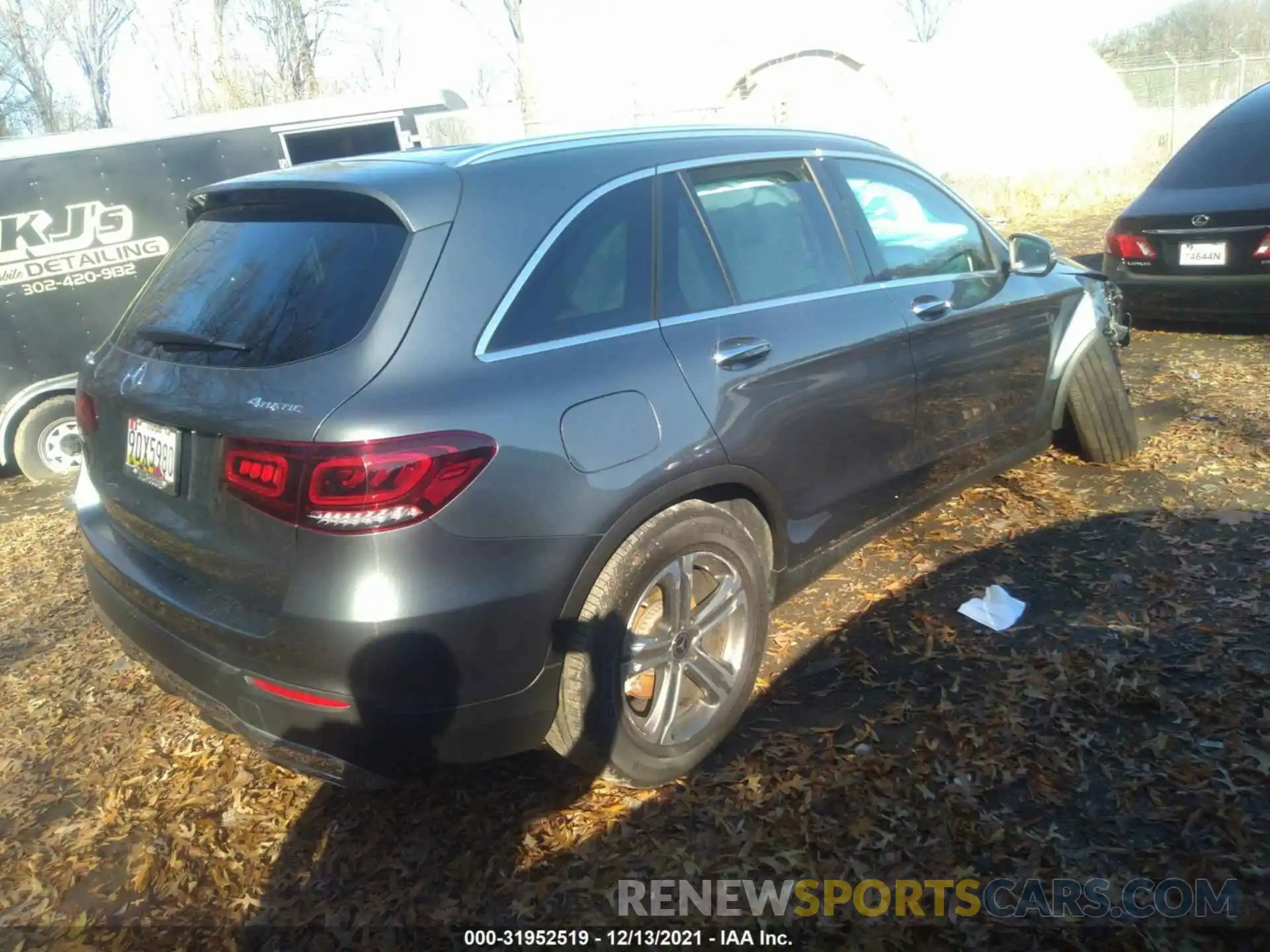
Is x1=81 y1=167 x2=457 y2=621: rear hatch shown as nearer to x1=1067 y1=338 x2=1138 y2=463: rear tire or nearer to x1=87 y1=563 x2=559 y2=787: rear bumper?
x1=87 y1=563 x2=559 y2=787: rear bumper

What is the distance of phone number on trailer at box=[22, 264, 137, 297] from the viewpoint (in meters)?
6.50

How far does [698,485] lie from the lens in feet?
8.88

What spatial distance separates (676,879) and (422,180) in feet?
6.63

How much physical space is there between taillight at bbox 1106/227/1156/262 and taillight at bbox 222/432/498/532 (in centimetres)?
641

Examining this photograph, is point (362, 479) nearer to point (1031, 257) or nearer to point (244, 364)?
point (244, 364)

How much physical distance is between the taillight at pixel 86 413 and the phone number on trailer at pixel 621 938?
1.89m

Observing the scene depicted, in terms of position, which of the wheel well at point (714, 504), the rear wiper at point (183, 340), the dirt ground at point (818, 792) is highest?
the rear wiper at point (183, 340)

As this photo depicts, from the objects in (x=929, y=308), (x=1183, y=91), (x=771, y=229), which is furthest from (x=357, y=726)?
(x=1183, y=91)

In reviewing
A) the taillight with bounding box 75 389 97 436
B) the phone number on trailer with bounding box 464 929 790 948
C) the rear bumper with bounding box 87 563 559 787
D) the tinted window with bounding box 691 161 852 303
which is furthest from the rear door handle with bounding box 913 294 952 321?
the taillight with bounding box 75 389 97 436

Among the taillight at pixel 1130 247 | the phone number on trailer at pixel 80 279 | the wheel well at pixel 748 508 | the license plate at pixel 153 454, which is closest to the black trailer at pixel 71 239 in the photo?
the phone number on trailer at pixel 80 279

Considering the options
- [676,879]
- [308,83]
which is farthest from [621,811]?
[308,83]

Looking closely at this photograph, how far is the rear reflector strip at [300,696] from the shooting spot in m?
2.24

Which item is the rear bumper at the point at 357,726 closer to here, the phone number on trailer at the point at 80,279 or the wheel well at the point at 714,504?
the wheel well at the point at 714,504

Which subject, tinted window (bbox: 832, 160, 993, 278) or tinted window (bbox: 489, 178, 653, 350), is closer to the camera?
tinted window (bbox: 489, 178, 653, 350)
